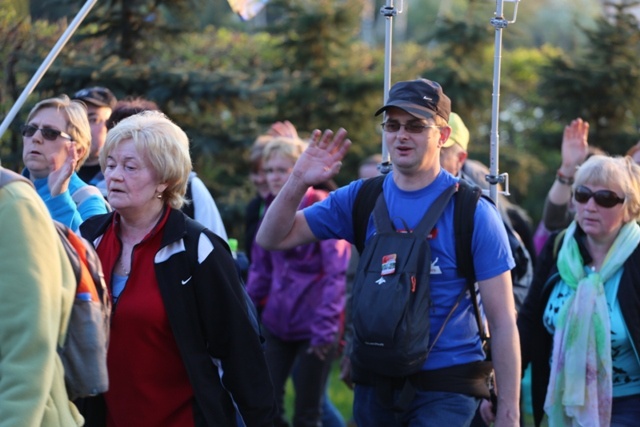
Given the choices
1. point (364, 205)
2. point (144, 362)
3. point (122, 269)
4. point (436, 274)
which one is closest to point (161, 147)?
point (122, 269)

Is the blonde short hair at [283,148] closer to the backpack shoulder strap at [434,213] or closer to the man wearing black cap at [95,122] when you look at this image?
the man wearing black cap at [95,122]

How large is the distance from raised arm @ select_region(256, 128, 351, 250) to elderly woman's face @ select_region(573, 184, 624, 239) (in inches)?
62.4

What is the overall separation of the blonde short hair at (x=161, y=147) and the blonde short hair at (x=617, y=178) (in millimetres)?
2369

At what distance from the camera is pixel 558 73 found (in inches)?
527

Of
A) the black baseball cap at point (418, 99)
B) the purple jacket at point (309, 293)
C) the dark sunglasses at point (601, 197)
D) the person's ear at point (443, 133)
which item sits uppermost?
the black baseball cap at point (418, 99)

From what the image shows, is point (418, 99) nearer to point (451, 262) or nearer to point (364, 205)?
point (364, 205)

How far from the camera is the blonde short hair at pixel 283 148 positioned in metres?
7.24

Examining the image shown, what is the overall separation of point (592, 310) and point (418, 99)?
1.66 m

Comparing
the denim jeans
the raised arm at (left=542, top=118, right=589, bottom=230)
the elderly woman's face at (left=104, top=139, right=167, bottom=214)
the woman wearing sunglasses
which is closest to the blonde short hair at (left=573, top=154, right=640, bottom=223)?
the woman wearing sunglasses

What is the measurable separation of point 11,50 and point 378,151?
562cm

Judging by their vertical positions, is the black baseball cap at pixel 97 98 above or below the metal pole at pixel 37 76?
below

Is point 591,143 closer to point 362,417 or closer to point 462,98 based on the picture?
point 462,98

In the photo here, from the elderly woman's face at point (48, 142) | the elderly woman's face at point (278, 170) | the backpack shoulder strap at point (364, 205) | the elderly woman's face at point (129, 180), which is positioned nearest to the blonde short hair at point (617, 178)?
the backpack shoulder strap at point (364, 205)

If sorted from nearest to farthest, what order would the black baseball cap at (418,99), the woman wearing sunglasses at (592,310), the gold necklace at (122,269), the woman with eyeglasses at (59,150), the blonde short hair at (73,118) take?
the gold necklace at (122,269) → the black baseball cap at (418,99) → the woman with eyeglasses at (59,150) → the blonde short hair at (73,118) → the woman wearing sunglasses at (592,310)
